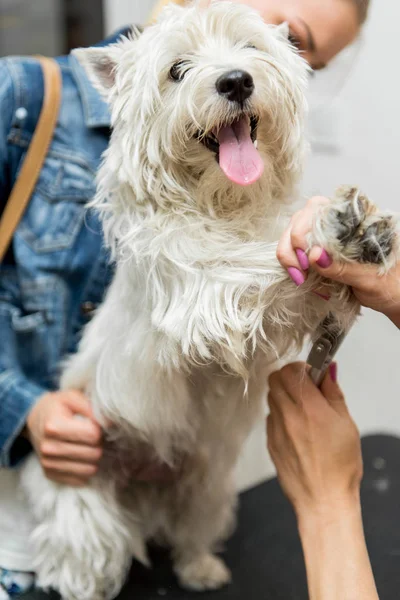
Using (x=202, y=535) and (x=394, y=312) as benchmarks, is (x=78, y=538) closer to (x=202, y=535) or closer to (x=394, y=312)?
(x=202, y=535)

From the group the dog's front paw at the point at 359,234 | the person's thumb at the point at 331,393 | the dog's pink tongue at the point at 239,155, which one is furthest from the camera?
the person's thumb at the point at 331,393

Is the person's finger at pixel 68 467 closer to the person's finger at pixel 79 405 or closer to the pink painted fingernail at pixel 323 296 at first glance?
the person's finger at pixel 79 405

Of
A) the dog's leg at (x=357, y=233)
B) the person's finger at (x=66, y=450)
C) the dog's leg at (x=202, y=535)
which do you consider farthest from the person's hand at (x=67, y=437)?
the dog's leg at (x=357, y=233)

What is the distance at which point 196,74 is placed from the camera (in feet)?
2.17

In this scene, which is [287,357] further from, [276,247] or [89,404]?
[89,404]

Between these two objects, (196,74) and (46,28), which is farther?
(46,28)

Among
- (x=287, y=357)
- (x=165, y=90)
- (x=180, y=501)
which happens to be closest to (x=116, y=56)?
(x=165, y=90)

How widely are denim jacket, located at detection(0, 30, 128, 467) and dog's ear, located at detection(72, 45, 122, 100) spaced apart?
0.12m

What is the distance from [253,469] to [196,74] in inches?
29.6

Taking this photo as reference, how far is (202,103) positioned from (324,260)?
23 cm

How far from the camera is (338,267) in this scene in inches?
21.7

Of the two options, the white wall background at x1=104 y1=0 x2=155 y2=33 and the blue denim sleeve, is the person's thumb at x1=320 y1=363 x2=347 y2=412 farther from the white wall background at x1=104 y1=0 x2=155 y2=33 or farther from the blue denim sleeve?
the white wall background at x1=104 y1=0 x2=155 y2=33

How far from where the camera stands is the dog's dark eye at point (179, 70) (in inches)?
27.1

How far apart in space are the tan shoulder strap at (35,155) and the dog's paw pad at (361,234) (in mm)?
472
